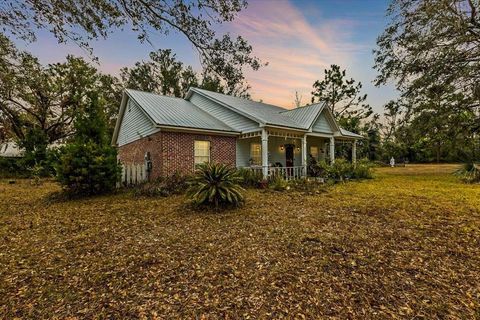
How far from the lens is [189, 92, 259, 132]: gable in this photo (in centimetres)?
1311

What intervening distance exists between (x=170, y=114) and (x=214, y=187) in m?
7.02

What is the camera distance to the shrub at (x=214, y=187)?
6.80m

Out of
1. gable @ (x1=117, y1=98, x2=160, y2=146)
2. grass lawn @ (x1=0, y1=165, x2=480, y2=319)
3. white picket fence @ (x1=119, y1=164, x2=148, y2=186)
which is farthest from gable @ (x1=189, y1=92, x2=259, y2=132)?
grass lawn @ (x1=0, y1=165, x2=480, y2=319)

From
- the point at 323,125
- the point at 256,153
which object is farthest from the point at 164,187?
the point at 323,125

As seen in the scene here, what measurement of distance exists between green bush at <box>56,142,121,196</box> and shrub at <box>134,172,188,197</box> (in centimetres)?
126

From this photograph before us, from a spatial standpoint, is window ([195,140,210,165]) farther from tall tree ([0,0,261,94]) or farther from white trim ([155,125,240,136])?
tall tree ([0,0,261,94])

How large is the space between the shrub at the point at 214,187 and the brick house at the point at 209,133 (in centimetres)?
424

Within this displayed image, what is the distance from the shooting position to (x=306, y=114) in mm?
14945

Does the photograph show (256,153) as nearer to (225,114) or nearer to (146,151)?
(225,114)

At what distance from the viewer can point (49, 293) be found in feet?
9.66

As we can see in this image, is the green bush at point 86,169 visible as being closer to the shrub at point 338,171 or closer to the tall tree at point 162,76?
the shrub at point 338,171

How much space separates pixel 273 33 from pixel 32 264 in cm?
901

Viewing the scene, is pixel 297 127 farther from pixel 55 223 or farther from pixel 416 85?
pixel 55 223

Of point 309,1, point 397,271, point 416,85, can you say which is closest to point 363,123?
point 416,85
